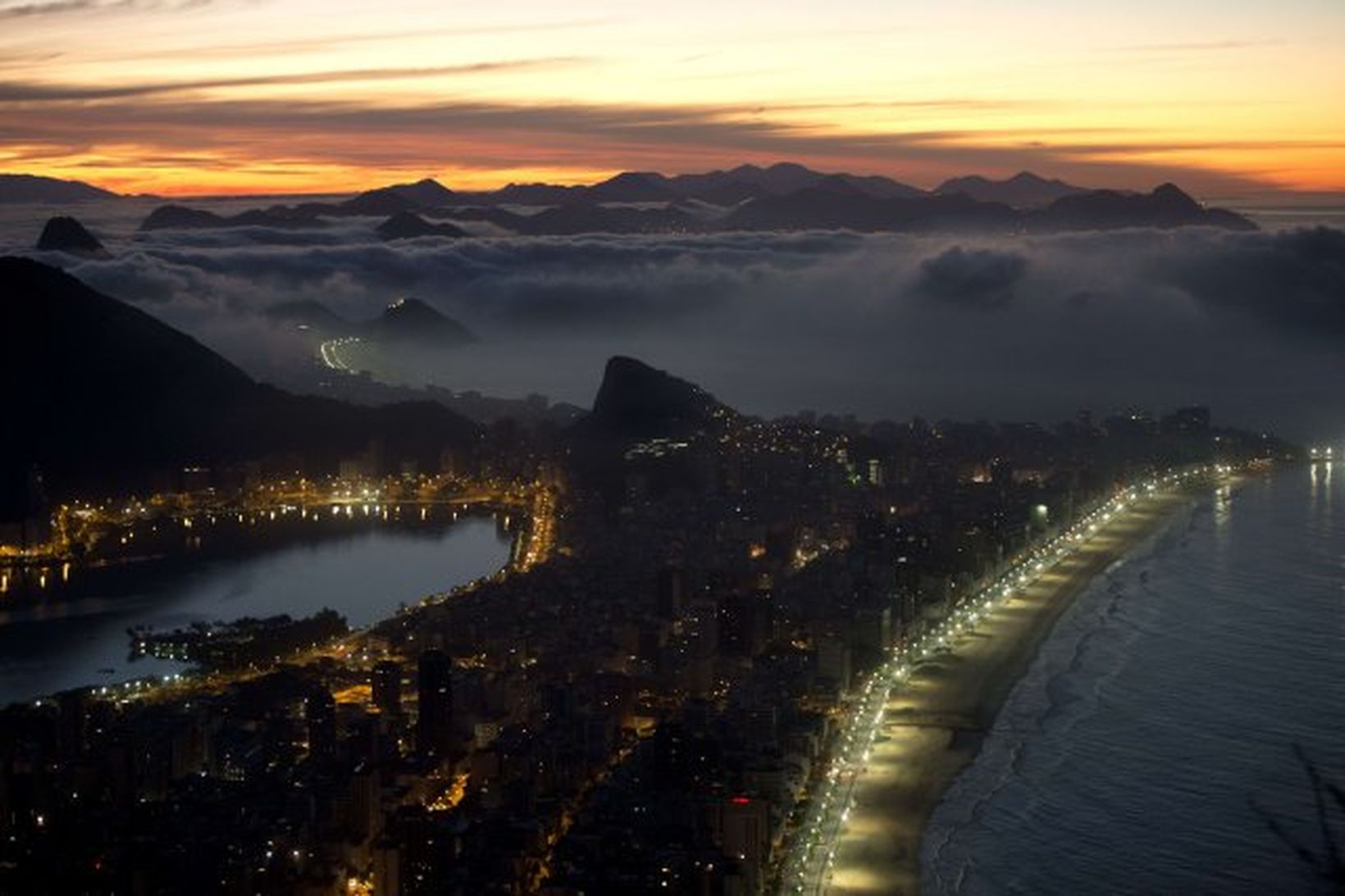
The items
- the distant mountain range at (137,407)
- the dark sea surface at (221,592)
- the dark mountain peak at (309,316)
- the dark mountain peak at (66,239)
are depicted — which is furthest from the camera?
the dark mountain peak at (309,316)

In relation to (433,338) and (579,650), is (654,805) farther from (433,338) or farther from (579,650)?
(433,338)

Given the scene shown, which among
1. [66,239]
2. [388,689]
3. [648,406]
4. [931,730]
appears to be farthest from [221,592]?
[66,239]

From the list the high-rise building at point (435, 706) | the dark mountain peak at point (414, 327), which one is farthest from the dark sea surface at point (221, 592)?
the dark mountain peak at point (414, 327)

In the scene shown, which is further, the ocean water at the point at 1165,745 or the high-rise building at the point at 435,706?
the high-rise building at the point at 435,706

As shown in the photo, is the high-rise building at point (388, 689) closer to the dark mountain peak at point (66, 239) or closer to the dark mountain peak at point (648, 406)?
the dark mountain peak at point (648, 406)

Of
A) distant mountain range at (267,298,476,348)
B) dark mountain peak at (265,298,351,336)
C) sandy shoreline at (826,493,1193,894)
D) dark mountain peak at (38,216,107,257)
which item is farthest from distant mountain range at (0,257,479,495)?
distant mountain range at (267,298,476,348)

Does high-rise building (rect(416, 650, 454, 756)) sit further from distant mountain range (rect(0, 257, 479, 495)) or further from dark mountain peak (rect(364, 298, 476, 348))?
dark mountain peak (rect(364, 298, 476, 348))

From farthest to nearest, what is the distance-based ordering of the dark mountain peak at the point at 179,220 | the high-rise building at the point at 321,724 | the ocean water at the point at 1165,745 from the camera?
the dark mountain peak at the point at 179,220 < the high-rise building at the point at 321,724 < the ocean water at the point at 1165,745
